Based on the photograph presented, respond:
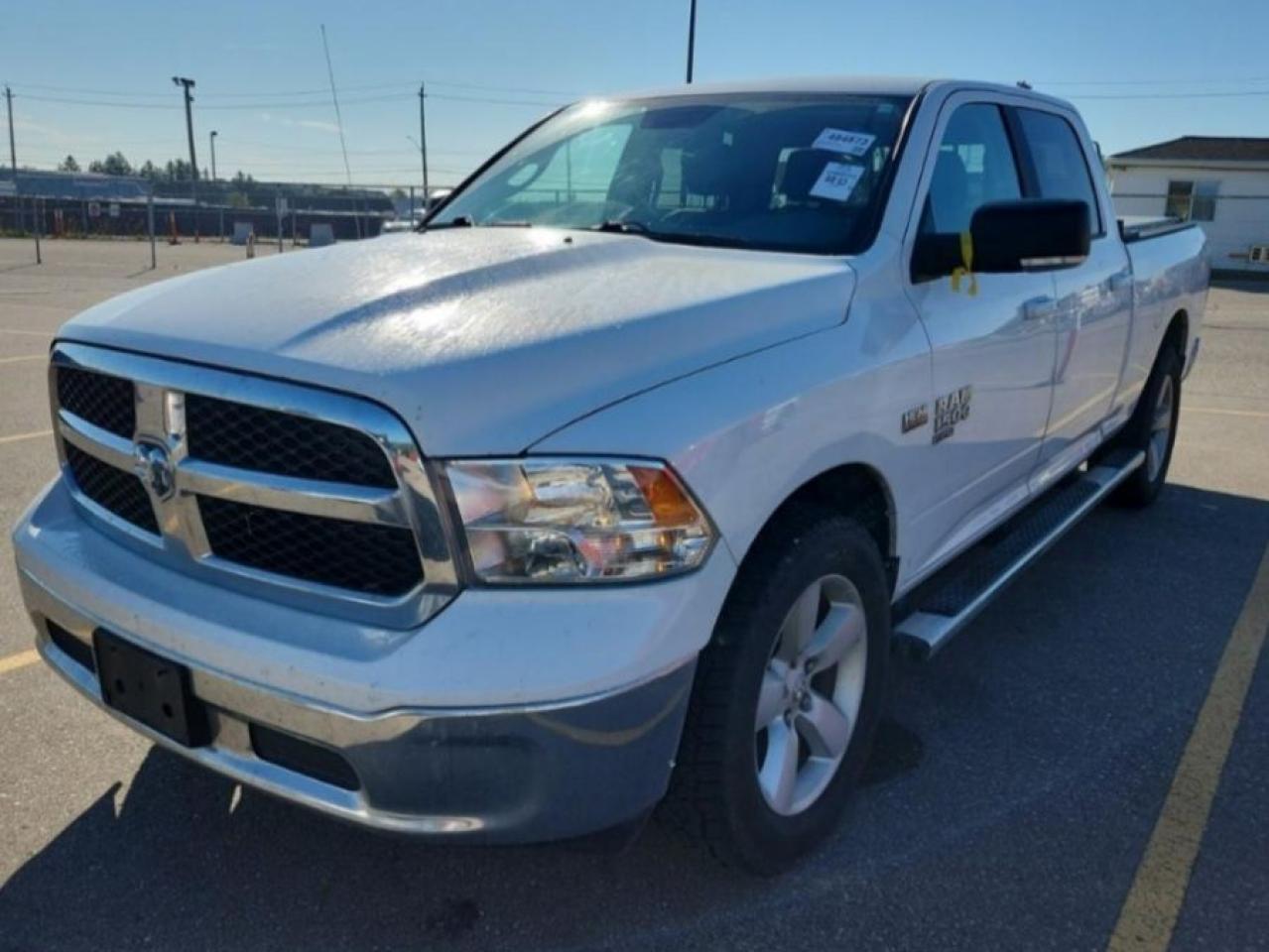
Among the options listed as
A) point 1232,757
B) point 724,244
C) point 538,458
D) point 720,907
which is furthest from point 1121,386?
point 538,458

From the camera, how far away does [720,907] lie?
99.7 inches

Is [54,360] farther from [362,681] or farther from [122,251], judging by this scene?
[122,251]

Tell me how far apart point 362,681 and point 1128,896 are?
1892 millimetres

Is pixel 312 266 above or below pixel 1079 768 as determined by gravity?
Answer: above

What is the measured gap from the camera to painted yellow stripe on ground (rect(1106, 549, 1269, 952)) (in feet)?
8.21

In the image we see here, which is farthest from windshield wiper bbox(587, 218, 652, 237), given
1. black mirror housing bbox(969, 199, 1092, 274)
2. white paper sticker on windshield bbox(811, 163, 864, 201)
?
black mirror housing bbox(969, 199, 1092, 274)

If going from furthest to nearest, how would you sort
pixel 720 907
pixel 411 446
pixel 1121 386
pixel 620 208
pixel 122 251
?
pixel 122 251
pixel 1121 386
pixel 620 208
pixel 720 907
pixel 411 446

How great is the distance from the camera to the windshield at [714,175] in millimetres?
3111

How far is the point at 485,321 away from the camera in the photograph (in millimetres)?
2230

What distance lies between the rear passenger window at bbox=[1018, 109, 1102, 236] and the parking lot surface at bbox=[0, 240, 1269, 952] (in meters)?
1.78

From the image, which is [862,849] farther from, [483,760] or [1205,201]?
[1205,201]

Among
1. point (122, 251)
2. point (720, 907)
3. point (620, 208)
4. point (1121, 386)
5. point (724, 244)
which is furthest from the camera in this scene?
point (122, 251)

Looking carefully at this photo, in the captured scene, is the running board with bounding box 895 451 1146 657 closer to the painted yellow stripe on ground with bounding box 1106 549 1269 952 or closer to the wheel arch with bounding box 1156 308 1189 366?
the painted yellow stripe on ground with bounding box 1106 549 1269 952

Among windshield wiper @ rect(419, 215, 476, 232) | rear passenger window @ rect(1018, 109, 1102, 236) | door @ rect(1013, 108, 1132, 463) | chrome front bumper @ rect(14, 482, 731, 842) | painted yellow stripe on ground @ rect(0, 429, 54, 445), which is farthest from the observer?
painted yellow stripe on ground @ rect(0, 429, 54, 445)
